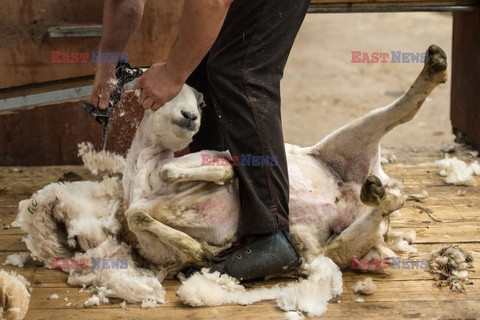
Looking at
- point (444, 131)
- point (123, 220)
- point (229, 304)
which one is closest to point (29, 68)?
point (123, 220)

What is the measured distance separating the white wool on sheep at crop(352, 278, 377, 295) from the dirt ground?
12.9 ft

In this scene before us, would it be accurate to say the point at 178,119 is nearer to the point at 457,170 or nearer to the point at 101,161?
the point at 101,161

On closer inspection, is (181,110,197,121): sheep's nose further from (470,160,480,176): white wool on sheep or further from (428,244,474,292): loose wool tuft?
(470,160,480,176): white wool on sheep

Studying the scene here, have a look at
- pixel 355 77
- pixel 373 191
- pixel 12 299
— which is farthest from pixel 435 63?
pixel 355 77

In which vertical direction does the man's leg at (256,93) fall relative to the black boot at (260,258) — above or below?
above

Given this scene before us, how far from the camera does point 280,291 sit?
2988 mm

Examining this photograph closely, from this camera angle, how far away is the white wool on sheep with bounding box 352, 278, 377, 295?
9.80ft

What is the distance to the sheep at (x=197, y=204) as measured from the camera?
3.01 meters

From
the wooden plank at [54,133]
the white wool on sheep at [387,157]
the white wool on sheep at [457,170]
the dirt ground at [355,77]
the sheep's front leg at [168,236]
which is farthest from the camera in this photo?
the dirt ground at [355,77]

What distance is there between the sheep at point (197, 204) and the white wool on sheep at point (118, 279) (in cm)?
1

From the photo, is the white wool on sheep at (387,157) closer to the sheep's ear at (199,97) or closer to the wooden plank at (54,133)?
the wooden plank at (54,133)

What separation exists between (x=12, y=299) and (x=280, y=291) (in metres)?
1.04

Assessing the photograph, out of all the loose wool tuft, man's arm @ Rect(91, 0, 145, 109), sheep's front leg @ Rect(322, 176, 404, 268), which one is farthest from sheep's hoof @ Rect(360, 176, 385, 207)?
man's arm @ Rect(91, 0, 145, 109)

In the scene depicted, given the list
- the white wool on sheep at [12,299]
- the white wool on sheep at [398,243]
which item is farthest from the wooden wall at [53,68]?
the white wool on sheep at [398,243]
